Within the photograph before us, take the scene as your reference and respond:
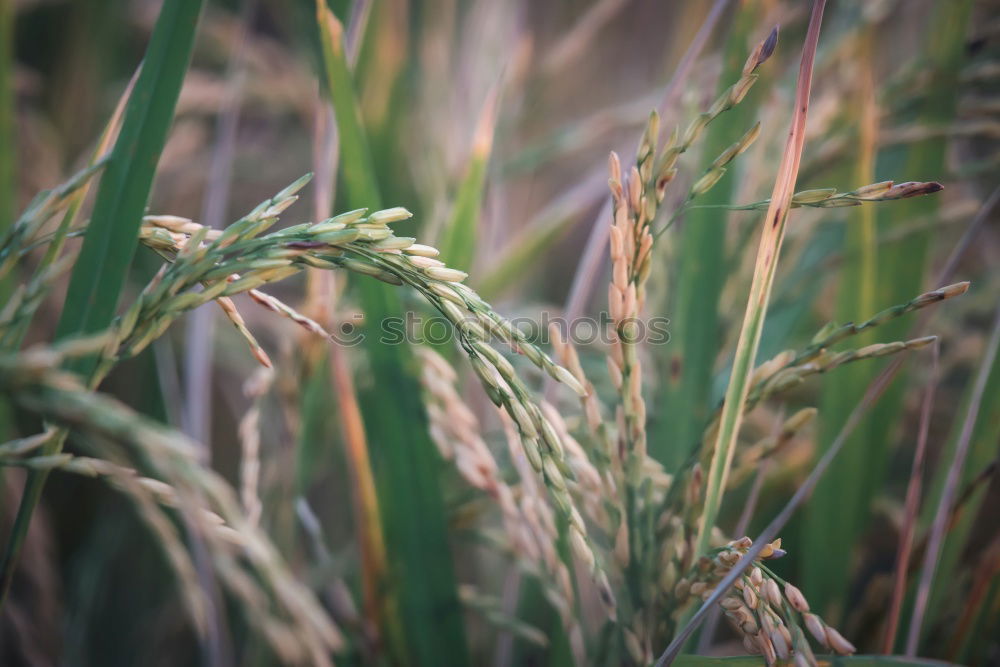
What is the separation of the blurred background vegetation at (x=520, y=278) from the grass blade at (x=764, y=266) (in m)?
0.16

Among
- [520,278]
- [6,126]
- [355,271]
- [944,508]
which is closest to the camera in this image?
[355,271]

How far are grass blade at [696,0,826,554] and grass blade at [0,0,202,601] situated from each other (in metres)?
0.41

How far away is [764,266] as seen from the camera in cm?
40

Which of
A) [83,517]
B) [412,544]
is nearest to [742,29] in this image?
[412,544]

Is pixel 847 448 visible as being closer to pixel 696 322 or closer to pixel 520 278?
pixel 696 322

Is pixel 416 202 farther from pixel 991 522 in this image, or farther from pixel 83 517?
pixel 991 522

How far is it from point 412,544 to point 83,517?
77cm

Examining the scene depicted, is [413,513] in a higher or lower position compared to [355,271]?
lower

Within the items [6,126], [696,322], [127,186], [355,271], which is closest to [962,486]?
[696,322]

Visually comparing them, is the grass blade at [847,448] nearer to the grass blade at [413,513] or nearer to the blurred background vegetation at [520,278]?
the blurred background vegetation at [520,278]

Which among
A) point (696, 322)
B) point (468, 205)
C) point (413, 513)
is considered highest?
point (468, 205)

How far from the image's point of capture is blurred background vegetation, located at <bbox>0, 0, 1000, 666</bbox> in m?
0.61

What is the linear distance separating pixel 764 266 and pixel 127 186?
0.43 metres

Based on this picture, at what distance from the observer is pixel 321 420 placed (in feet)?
2.56
